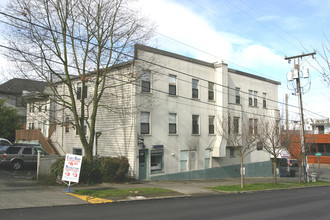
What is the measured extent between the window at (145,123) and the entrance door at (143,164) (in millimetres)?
1430

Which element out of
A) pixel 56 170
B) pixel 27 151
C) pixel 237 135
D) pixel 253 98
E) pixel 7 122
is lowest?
pixel 56 170

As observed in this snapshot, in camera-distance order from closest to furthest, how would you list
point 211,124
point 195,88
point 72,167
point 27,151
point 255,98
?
point 72,167 < point 27,151 < point 195,88 < point 211,124 < point 255,98

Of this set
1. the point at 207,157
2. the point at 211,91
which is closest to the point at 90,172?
the point at 207,157

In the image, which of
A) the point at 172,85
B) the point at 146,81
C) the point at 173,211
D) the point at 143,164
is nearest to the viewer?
the point at 173,211

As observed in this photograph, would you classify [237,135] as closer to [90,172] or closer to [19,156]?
[90,172]

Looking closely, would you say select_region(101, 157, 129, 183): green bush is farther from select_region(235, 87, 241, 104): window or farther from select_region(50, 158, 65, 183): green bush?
select_region(235, 87, 241, 104): window

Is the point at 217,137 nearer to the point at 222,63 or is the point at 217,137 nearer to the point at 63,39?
the point at 222,63

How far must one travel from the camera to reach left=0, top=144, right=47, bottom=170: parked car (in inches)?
805

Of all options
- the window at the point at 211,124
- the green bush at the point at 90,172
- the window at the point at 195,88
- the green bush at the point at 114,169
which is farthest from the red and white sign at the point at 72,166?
the window at the point at 211,124

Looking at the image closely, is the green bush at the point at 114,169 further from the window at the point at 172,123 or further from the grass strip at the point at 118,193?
the window at the point at 172,123

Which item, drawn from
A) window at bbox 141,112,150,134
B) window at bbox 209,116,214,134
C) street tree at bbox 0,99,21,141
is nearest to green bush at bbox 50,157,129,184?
window at bbox 141,112,150,134

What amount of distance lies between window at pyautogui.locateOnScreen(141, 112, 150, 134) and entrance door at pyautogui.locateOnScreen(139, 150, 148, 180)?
1430 millimetres

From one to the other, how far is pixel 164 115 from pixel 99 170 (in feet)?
22.3

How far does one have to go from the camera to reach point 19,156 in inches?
818
